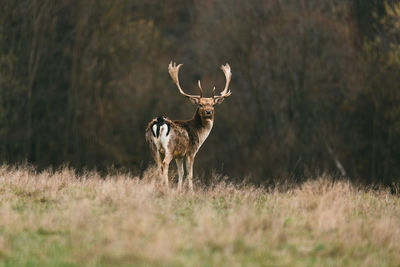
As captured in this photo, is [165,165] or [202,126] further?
[202,126]

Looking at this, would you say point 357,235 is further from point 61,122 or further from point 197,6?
point 197,6

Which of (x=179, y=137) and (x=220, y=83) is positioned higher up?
(x=220, y=83)

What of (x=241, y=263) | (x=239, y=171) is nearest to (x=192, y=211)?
(x=241, y=263)

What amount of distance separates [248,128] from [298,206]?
22.9 meters

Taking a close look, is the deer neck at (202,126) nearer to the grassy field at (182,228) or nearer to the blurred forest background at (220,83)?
the grassy field at (182,228)

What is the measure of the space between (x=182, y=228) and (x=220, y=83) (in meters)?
26.4

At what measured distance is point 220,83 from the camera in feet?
113

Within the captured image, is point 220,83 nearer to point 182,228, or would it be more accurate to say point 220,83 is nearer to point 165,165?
point 165,165

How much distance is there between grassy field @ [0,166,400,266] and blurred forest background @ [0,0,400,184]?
51.9 feet

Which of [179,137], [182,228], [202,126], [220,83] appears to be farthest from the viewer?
[220,83]

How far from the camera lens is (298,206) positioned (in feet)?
35.4

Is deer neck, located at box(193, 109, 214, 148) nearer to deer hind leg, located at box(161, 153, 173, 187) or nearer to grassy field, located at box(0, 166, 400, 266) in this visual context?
deer hind leg, located at box(161, 153, 173, 187)

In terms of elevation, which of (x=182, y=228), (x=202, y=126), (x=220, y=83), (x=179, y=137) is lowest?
(x=182, y=228)

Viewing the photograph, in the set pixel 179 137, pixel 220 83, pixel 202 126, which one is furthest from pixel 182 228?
pixel 220 83
